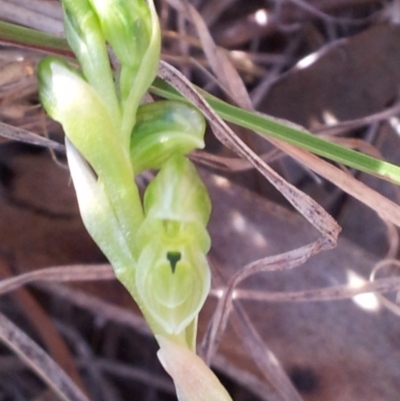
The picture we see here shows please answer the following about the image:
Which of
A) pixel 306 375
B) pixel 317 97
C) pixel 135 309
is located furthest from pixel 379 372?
pixel 317 97

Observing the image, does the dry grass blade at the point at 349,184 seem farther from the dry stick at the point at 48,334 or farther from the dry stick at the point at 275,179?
the dry stick at the point at 48,334

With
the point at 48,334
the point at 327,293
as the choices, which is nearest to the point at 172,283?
the point at 327,293

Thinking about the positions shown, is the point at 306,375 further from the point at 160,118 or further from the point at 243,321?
the point at 160,118

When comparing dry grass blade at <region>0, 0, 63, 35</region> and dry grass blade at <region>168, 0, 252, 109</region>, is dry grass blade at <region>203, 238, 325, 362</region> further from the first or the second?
dry grass blade at <region>0, 0, 63, 35</region>

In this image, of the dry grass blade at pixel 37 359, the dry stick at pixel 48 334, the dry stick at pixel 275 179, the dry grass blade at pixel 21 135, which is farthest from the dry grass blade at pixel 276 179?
the dry stick at pixel 48 334

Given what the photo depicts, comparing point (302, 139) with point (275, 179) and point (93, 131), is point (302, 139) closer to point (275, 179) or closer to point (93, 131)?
point (275, 179)
